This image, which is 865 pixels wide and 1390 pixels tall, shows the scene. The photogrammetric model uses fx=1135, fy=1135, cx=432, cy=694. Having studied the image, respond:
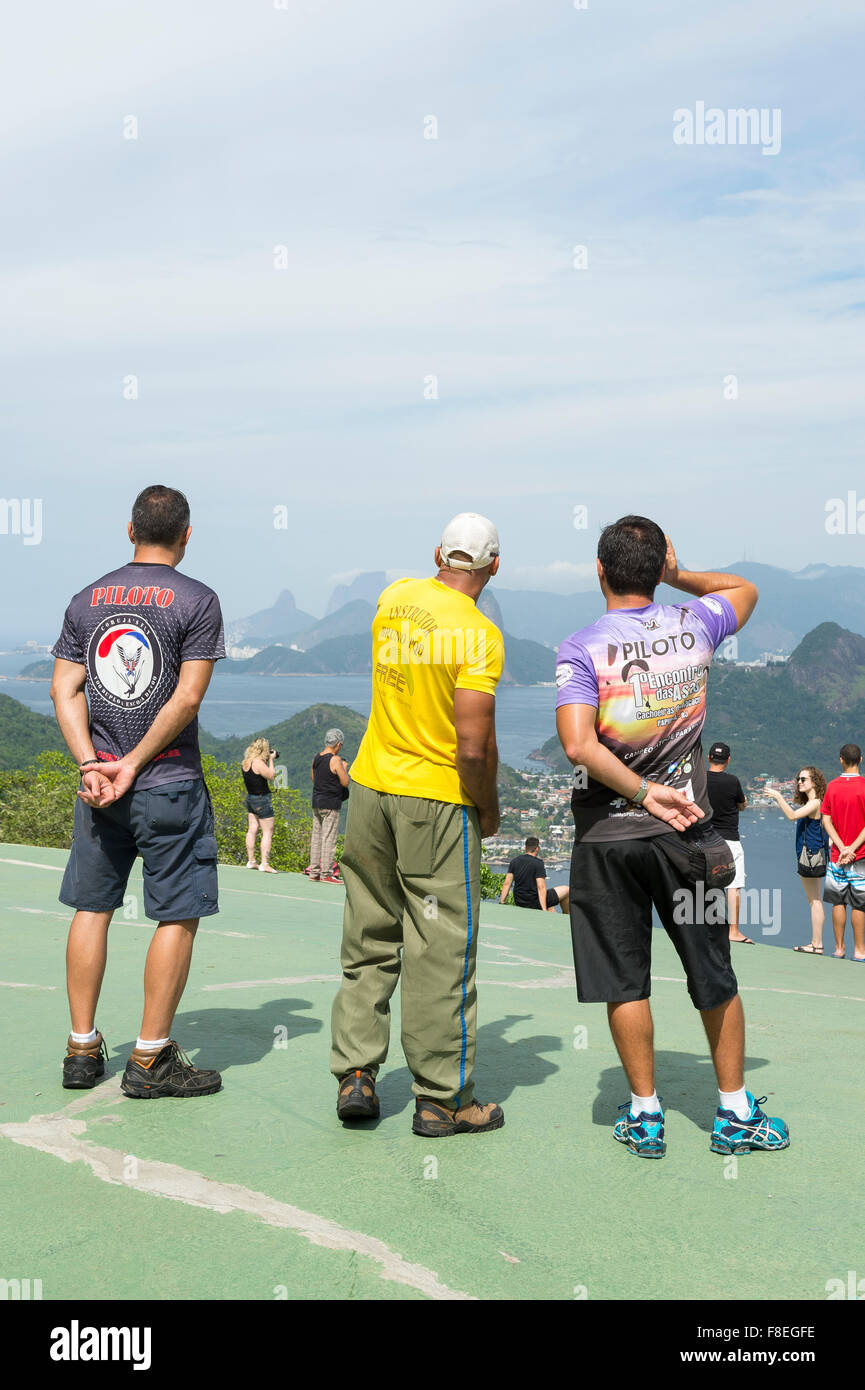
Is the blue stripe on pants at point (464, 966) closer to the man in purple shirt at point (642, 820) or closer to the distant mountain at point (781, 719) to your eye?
the man in purple shirt at point (642, 820)

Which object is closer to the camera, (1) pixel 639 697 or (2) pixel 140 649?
(1) pixel 639 697

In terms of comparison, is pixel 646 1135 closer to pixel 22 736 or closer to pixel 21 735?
pixel 22 736

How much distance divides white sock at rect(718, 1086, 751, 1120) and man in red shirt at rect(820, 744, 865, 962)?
22.3ft

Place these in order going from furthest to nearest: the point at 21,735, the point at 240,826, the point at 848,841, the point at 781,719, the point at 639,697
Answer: the point at 781,719 → the point at 21,735 → the point at 240,826 → the point at 848,841 → the point at 639,697

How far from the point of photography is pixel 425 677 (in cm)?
360

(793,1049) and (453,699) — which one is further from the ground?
(453,699)

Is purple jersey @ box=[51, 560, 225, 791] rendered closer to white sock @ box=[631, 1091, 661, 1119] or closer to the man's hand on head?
the man's hand on head

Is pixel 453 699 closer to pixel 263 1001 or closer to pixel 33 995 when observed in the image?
pixel 263 1001

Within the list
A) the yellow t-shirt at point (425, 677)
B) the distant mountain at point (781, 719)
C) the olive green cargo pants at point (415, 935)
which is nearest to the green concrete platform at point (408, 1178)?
the olive green cargo pants at point (415, 935)

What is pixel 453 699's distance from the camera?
3590 mm

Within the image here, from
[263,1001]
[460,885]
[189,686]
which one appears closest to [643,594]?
[460,885]

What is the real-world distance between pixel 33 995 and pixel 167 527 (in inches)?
116

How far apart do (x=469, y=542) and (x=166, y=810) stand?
1387 mm

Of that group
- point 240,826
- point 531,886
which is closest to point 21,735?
point 240,826
